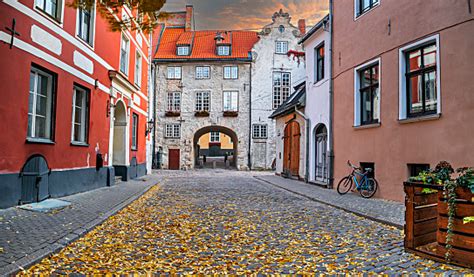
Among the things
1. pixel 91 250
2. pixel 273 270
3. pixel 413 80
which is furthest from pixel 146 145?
pixel 273 270

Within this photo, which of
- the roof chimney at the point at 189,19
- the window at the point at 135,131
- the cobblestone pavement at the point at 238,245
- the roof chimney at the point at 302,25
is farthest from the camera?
the roof chimney at the point at 189,19

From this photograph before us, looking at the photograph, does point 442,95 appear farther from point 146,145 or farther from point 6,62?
point 146,145

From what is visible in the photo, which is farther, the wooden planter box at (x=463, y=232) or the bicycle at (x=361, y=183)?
the bicycle at (x=361, y=183)

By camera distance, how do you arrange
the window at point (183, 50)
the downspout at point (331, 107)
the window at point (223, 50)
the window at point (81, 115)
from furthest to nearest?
1. the window at point (183, 50)
2. the window at point (223, 50)
3. the downspout at point (331, 107)
4. the window at point (81, 115)

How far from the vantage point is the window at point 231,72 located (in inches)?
1299

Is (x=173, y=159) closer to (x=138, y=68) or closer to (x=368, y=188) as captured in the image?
(x=138, y=68)

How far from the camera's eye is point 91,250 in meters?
5.05

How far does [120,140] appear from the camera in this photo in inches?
640

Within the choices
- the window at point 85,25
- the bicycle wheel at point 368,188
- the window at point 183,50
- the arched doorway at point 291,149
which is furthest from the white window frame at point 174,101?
the bicycle wheel at point 368,188

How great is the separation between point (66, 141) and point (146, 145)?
10795mm

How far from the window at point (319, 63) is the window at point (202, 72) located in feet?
59.0

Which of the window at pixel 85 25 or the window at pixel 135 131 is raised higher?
the window at pixel 85 25

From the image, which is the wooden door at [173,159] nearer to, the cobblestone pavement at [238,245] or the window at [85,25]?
the window at [85,25]

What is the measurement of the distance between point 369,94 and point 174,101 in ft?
76.5
